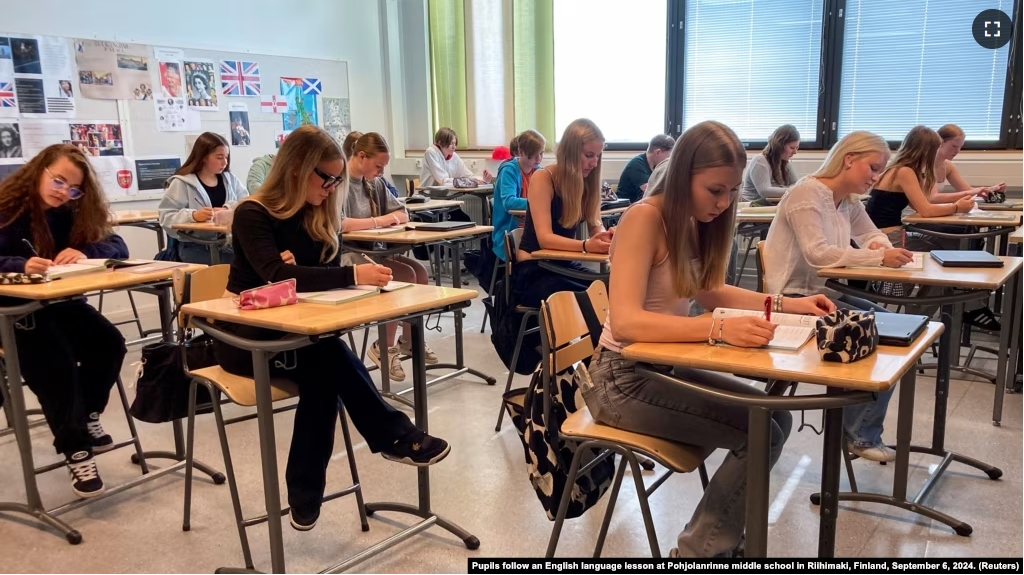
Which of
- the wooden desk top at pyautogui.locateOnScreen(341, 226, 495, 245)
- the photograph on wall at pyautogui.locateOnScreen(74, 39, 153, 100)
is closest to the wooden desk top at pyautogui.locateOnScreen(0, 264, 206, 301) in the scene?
the wooden desk top at pyautogui.locateOnScreen(341, 226, 495, 245)

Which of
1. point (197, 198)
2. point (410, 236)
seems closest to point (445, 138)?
point (197, 198)

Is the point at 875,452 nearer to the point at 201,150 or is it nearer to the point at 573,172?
the point at 573,172

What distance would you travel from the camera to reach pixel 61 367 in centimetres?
254

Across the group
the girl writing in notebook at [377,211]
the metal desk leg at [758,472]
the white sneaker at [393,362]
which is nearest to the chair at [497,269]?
the girl writing in notebook at [377,211]

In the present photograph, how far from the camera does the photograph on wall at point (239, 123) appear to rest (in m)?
6.16

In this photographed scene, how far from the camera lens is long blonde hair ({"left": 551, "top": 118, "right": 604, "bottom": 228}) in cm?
338

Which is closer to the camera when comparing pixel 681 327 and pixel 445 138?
pixel 681 327

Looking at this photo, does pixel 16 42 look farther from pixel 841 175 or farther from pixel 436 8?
pixel 841 175

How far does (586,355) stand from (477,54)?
5888 millimetres

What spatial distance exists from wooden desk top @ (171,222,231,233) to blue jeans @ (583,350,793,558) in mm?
2672

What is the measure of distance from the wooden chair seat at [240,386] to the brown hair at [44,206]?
0.97 meters

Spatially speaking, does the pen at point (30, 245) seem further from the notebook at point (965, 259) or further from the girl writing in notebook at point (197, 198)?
the notebook at point (965, 259)

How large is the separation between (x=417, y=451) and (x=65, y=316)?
4.65ft

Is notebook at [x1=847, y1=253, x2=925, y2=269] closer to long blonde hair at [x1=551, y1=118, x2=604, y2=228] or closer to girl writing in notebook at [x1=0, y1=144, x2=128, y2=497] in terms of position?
long blonde hair at [x1=551, y1=118, x2=604, y2=228]
